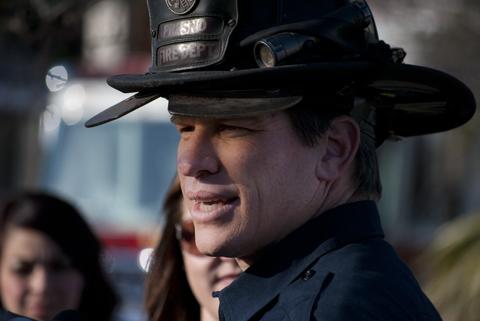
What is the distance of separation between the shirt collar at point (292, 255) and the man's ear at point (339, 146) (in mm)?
84

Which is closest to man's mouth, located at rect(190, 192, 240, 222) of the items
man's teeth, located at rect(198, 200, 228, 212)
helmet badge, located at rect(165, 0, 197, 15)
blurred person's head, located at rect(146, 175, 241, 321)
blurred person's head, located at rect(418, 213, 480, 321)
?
man's teeth, located at rect(198, 200, 228, 212)

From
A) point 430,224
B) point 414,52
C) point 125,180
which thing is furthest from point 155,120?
point 430,224

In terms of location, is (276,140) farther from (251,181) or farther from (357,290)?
(357,290)

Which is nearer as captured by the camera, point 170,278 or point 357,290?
point 357,290

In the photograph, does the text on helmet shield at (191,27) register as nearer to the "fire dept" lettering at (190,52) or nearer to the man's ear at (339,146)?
the "fire dept" lettering at (190,52)

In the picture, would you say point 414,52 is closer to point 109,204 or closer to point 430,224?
point 109,204

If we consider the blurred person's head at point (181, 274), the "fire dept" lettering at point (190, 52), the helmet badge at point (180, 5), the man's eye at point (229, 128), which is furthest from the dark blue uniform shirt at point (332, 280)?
the blurred person's head at point (181, 274)

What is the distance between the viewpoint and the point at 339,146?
2.36 m

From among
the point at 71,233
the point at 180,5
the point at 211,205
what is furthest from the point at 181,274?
the point at 180,5

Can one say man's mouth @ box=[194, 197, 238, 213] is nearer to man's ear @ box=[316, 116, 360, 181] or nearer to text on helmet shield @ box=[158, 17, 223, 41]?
man's ear @ box=[316, 116, 360, 181]

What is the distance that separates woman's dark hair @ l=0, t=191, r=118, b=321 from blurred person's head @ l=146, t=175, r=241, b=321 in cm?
54

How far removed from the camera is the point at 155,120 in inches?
360

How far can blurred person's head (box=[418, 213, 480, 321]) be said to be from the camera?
5.77 metres

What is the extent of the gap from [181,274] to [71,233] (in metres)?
→ 0.73
